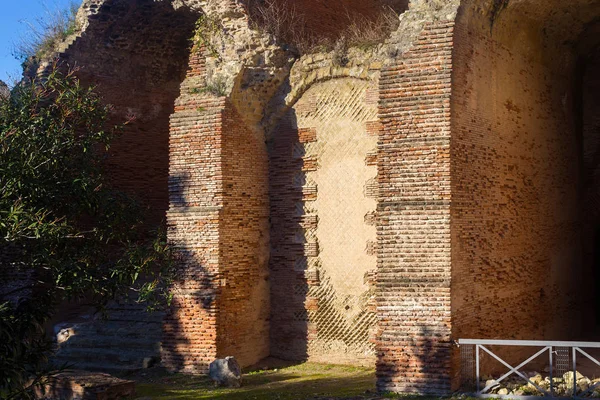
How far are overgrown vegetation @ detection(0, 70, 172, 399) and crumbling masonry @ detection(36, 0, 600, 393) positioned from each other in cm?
179

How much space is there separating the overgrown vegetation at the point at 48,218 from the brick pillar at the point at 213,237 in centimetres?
139

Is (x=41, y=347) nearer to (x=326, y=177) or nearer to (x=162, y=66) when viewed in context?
(x=326, y=177)

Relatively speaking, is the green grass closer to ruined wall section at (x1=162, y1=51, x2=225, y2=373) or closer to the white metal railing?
ruined wall section at (x1=162, y1=51, x2=225, y2=373)

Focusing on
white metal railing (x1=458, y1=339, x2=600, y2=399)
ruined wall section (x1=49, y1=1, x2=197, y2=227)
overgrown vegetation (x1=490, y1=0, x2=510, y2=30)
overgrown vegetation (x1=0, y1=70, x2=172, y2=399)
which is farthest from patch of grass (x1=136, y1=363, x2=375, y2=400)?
overgrown vegetation (x1=490, y1=0, x2=510, y2=30)

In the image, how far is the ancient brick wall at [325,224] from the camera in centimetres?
1202

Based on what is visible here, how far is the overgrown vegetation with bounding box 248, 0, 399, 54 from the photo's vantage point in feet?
39.8

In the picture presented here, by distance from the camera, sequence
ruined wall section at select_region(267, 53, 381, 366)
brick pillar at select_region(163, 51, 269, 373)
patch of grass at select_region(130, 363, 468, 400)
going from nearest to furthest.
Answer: patch of grass at select_region(130, 363, 468, 400)
ruined wall section at select_region(267, 53, 381, 366)
brick pillar at select_region(163, 51, 269, 373)

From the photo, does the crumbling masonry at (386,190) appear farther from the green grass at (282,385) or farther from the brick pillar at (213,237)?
the green grass at (282,385)

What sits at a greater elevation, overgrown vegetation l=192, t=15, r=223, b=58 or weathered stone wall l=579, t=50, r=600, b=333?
overgrown vegetation l=192, t=15, r=223, b=58

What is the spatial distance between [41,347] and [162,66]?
8.33 metres

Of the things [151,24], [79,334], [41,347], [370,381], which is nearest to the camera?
[41,347]

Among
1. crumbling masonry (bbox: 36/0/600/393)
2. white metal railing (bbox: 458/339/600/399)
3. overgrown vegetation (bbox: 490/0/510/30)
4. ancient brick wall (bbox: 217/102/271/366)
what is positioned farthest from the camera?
ancient brick wall (bbox: 217/102/271/366)

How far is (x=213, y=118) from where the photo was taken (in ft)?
40.5


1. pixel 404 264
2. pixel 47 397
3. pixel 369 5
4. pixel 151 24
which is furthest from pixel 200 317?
pixel 369 5
